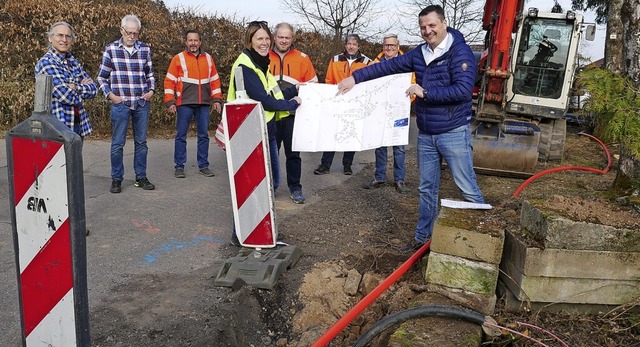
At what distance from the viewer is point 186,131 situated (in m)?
7.90

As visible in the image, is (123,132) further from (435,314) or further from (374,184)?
(435,314)

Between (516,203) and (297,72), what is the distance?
3084 millimetres

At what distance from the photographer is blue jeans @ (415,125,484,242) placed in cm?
459

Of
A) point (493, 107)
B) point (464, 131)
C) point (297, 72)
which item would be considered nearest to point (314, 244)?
point (464, 131)

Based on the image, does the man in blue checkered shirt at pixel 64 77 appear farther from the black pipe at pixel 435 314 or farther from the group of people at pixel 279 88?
the black pipe at pixel 435 314

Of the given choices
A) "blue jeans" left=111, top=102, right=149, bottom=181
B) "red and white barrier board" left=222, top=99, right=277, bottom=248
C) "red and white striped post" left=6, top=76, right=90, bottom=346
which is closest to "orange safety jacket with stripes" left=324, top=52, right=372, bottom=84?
"blue jeans" left=111, top=102, right=149, bottom=181

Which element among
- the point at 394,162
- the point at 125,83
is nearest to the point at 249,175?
the point at 125,83

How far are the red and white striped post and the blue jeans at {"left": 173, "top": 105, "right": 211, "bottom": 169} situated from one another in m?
5.63

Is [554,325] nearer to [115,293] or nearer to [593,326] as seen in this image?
[593,326]

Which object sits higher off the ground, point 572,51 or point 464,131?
point 572,51

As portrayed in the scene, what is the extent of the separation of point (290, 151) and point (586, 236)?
12.5 feet

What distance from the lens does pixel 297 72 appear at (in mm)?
6703

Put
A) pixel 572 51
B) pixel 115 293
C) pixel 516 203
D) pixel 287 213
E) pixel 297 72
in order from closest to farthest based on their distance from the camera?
pixel 115 293 → pixel 516 203 → pixel 287 213 → pixel 297 72 → pixel 572 51

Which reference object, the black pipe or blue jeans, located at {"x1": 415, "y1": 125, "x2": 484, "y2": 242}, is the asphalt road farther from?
the black pipe
